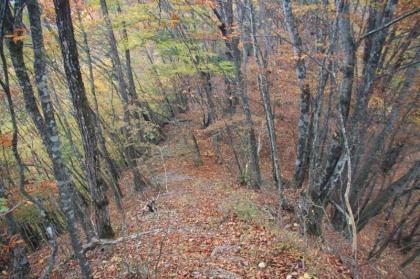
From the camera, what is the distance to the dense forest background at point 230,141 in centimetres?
509

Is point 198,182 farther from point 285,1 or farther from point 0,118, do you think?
point 0,118

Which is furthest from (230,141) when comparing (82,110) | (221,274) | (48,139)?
(48,139)

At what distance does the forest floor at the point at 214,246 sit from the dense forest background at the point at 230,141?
0.05 metres

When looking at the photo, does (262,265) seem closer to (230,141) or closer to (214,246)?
(214,246)

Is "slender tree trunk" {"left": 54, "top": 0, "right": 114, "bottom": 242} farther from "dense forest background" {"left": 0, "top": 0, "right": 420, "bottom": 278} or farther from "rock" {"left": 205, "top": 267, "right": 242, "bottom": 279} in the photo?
"rock" {"left": 205, "top": 267, "right": 242, "bottom": 279}

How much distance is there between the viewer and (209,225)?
8.03 m

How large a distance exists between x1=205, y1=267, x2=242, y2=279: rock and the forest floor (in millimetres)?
18

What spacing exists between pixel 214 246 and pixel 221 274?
4.59 feet

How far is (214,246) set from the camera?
6.47 meters

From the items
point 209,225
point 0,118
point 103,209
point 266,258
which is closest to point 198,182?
point 209,225

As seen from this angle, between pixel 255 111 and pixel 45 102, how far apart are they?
51.7 feet

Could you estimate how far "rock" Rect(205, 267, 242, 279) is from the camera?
5.01m

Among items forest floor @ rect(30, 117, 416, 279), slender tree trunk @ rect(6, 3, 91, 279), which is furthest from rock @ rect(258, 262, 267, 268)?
slender tree trunk @ rect(6, 3, 91, 279)

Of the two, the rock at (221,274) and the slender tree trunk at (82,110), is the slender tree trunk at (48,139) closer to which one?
the slender tree trunk at (82,110)
